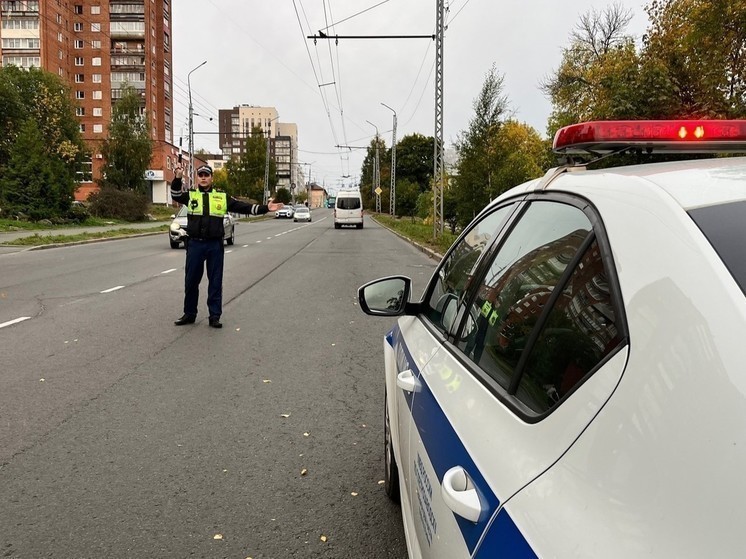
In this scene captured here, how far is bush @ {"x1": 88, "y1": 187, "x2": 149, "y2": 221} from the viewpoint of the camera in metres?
40.5

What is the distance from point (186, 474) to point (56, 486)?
2.19 feet

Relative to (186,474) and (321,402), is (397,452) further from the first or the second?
(321,402)

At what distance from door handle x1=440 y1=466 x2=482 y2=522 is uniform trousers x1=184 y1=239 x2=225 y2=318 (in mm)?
6873

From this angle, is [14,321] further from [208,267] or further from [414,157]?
[414,157]

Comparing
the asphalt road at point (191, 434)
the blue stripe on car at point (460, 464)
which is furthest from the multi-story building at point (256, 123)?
the blue stripe on car at point (460, 464)

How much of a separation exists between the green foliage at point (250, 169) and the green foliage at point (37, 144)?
2721 cm

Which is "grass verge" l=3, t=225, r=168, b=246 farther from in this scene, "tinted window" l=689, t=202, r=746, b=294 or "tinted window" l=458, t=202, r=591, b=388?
"tinted window" l=689, t=202, r=746, b=294

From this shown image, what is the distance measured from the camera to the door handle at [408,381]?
224 cm

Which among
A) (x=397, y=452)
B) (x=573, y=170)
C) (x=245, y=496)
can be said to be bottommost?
(x=245, y=496)

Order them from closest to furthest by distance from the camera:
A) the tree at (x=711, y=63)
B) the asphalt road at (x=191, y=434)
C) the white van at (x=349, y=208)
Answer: the asphalt road at (x=191, y=434) < the tree at (x=711, y=63) < the white van at (x=349, y=208)

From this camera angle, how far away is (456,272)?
261cm

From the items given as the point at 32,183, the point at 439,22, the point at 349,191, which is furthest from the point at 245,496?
the point at 349,191

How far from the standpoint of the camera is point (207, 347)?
6.91 metres

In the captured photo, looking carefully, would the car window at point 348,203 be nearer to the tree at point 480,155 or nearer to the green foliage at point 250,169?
the tree at point 480,155
